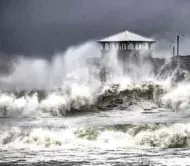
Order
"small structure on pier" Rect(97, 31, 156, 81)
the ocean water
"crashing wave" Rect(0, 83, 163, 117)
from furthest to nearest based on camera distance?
"small structure on pier" Rect(97, 31, 156, 81)
"crashing wave" Rect(0, 83, 163, 117)
the ocean water

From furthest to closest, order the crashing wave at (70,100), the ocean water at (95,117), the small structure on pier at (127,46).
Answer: the small structure on pier at (127,46)
the crashing wave at (70,100)
the ocean water at (95,117)

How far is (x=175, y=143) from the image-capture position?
27375mm

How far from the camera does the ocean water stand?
25.0 m

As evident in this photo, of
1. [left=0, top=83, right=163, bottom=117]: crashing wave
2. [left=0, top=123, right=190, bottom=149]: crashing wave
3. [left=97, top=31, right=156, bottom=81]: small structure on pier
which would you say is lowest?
[left=0, top=123, right=190, bottom=149]: crashing wave

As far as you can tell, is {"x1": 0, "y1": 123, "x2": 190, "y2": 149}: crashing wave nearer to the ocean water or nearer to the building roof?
the ocean water

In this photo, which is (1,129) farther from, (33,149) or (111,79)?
(111,79)

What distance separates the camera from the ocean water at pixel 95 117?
25.0 m

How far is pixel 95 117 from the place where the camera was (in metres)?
36.0

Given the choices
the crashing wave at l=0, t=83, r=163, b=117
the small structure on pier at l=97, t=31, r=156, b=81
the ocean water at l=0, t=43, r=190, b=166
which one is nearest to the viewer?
the ocean water at l=0, t=43, r=190, b=166

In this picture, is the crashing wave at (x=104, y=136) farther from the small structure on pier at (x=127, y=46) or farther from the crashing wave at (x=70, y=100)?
the small structure on pier at (x=127, y=46)

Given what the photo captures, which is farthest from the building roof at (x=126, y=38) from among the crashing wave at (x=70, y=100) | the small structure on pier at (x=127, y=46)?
the crashing wave at (x=70, y=100)

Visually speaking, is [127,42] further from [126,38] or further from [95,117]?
[95,117]

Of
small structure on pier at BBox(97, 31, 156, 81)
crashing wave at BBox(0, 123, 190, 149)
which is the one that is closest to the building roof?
small structure on pier at BBox(97, 31, 156, 81)

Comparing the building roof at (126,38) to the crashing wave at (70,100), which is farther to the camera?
the building roof at (126,38)
